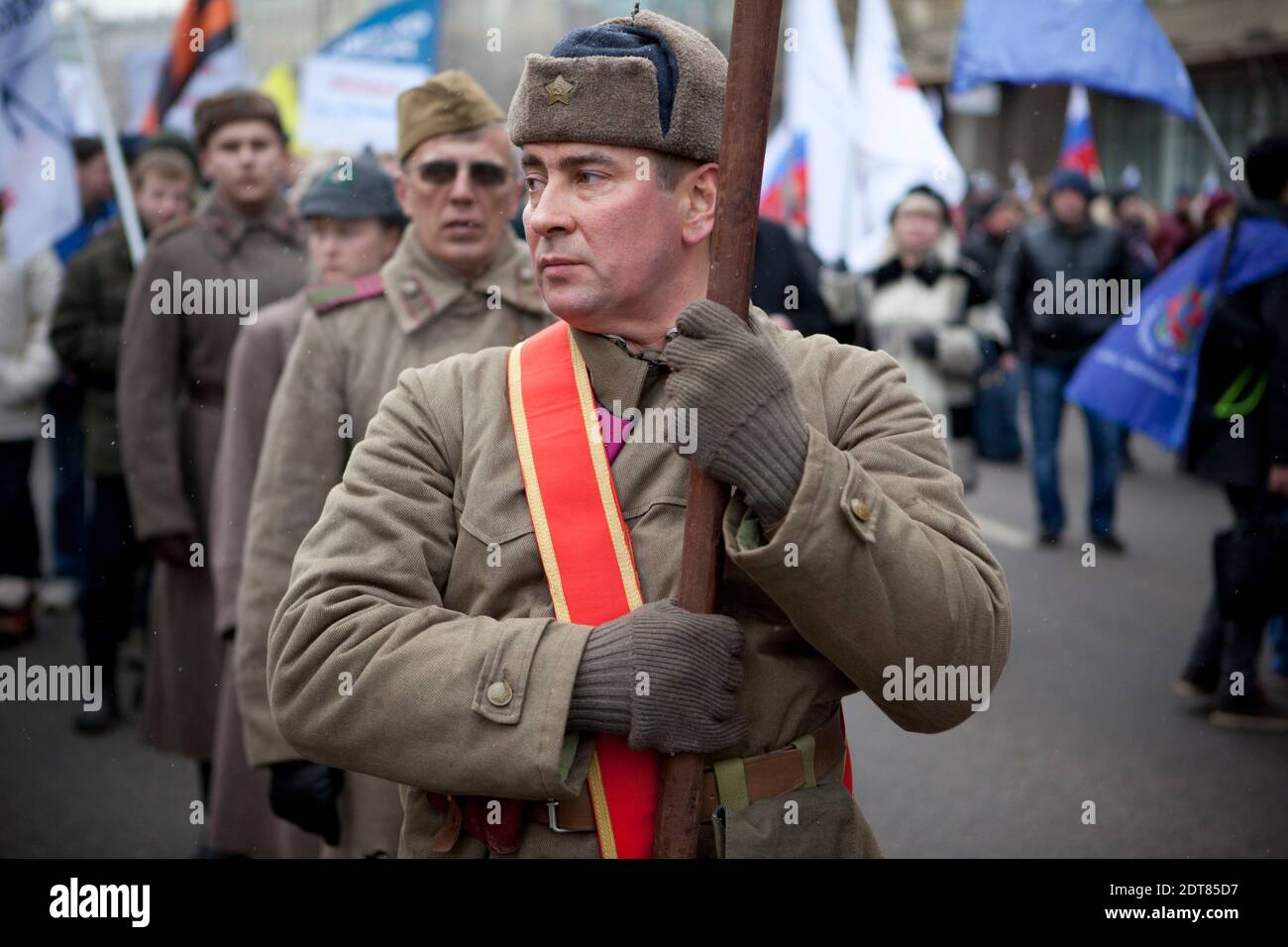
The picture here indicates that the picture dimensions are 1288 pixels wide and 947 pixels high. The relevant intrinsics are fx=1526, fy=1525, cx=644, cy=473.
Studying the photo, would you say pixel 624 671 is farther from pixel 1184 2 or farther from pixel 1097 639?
pixel 1184 2

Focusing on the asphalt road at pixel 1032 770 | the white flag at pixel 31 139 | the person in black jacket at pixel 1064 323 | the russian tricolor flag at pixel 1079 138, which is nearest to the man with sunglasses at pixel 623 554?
the asphalt road at pixel 1032 770

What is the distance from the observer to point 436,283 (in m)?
3.54

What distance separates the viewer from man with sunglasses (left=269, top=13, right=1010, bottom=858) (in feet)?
6.70

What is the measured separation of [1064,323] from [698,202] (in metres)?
7.65

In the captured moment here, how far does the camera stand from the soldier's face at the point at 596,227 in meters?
2.26

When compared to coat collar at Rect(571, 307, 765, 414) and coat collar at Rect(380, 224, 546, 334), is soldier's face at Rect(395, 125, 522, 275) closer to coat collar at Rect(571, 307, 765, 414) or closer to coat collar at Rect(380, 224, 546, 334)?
coat collar at Rect(380, 224, 546, 334)

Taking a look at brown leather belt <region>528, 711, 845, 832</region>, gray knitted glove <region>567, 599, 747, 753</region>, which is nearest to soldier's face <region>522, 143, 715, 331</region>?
gray knitted glove <region>567, 599, 747, 753</region>

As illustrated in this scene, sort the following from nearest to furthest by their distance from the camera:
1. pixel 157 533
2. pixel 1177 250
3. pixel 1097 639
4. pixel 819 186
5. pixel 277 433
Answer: pixel 277 433 < pixel 157 533 < pixel 1097 639 < pixel 819 186 < pixel 1177 250

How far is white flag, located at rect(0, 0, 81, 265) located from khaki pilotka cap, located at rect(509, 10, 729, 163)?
528 centimetres

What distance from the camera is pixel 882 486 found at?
219 centimetres

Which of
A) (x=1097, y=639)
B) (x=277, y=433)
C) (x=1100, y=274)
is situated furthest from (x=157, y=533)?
(x=1100, y=274)

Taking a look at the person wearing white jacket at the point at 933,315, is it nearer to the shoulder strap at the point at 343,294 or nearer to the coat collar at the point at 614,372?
the shoulder strap at the point at 343,294

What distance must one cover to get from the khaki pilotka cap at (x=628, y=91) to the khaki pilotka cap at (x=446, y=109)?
1326 millimetres

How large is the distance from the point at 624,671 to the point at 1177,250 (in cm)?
1487
